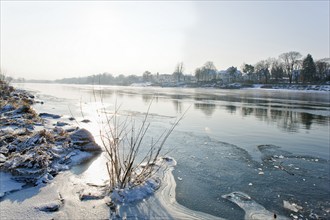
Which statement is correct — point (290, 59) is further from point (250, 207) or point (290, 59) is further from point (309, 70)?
point (250, 207)

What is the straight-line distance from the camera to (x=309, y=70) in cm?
7738

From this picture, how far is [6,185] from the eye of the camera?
194 inches

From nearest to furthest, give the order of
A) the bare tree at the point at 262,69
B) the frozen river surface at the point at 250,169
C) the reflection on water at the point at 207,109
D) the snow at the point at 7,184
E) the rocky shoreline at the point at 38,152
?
the snow at the point at 7,184 → the frozen river surface at the point at 250,169 → the rocky shoreline at the point at 38,152 → the reflection on water at the point at 207,109 → the bare tree at the point at 262,69

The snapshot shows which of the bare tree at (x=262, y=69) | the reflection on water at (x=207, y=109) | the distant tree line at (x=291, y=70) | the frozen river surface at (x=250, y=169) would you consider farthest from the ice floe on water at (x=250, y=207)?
the bare tree at (x=262, y=69)

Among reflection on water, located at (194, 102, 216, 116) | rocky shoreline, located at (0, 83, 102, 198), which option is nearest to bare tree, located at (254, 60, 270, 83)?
reflection on water, located at (194, 102, 216, 116)

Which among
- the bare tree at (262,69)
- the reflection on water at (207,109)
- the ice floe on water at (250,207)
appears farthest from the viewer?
the bare tree at (262,69)

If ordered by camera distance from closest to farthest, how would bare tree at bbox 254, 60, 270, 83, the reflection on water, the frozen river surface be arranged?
the frozen river surface → the reflection on water → bare tree at bbox 254, 60, 270, 83

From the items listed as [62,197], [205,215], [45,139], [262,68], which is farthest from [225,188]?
[262,68]

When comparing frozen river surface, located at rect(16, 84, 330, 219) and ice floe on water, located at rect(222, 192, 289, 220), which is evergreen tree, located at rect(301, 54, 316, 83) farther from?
ice floe on water, located at rect(222, 192, 289, 220)

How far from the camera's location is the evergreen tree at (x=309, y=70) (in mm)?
77188

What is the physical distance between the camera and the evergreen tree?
7719cm

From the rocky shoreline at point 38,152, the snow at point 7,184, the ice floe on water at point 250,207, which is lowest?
the ice floe on water at point 250,207

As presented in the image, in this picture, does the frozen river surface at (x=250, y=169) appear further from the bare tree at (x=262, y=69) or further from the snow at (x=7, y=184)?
the bare tree at (x=262, y=69)

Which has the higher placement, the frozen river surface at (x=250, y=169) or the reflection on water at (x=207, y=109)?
the reflection on water at (x=207, y=109)
